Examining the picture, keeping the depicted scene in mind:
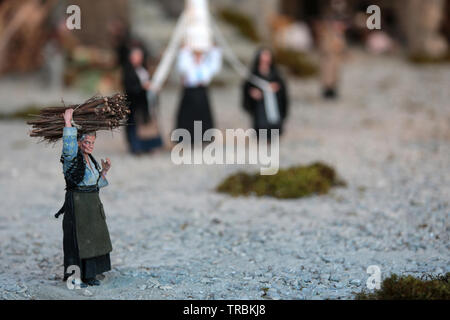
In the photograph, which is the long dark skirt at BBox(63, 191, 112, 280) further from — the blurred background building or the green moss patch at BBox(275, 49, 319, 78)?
the green moss patch at BBox(275, 49, 319, 78)

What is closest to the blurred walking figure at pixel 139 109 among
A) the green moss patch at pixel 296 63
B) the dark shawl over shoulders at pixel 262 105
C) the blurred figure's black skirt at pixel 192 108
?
the blurred figure's black skirt at pixel 192 108

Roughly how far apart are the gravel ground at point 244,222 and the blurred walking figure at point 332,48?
98.7 inches

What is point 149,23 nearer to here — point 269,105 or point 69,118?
point 269,105

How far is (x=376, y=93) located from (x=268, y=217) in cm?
871

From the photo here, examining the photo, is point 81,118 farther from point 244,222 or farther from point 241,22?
point 241,22

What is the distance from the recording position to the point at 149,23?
1736 centimetres

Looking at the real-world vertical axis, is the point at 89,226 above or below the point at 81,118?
below

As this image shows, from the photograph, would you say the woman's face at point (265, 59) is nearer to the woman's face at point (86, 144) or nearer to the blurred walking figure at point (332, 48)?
the blurred walking figure at point (332, 48)

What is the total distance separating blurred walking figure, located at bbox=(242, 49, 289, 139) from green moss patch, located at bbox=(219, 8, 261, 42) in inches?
268

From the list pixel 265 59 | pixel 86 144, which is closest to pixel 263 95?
pixel 265 59

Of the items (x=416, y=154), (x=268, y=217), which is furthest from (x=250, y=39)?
(x=268, y=217)

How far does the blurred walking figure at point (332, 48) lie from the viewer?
574 inches

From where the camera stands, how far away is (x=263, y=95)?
10984 mm

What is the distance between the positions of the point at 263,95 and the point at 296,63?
21.0 feet
